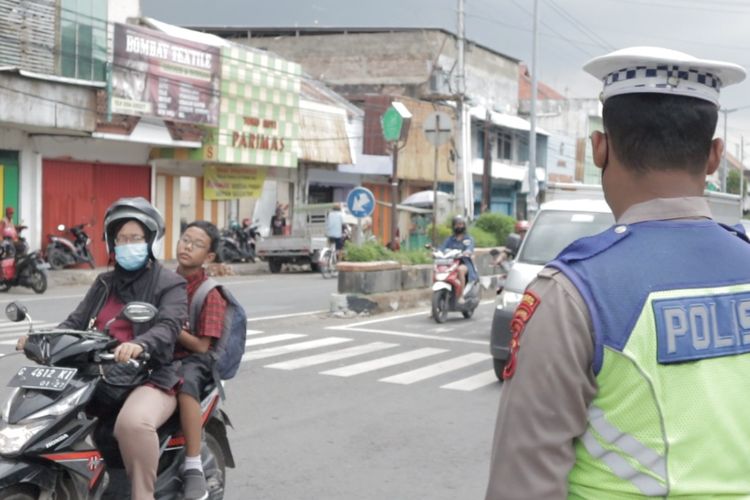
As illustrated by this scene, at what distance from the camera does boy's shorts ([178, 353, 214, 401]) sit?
4.93 metres

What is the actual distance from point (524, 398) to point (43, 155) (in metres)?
25.8

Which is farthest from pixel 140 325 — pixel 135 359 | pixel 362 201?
pixel 362 201

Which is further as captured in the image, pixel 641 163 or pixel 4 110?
pixel 4 110

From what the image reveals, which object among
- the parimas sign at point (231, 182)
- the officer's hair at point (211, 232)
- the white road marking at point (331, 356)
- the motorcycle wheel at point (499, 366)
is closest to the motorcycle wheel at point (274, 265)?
the parimas sign at point (231, 182)

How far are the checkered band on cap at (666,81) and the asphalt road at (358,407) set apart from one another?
462cm


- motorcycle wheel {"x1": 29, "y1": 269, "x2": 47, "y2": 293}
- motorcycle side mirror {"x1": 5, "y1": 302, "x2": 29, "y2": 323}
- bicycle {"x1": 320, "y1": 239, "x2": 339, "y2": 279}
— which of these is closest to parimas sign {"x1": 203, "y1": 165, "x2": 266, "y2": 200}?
bicycle {"x1": 320, "y1": 239, "x2": 339, "y2": 279}

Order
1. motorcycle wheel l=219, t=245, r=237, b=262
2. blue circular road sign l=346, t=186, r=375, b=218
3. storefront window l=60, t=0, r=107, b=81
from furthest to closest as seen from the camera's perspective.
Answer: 1. motorcycle wheel l=219, t=245, r=237, b=262
2. storefront window l=60, t=0, r=107, b=81
3. blue circular road sign l=346, t=186, r=375, b=218

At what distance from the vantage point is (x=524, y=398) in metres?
1.83

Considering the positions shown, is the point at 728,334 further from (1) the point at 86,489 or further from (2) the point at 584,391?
(1) the point at 86,489

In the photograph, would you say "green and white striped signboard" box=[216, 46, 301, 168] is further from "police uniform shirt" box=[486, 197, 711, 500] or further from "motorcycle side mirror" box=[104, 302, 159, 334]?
"police uniform shirt" box=[486, 197, 711, 500]

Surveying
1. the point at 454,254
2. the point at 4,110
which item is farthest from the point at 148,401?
the point at 4,110

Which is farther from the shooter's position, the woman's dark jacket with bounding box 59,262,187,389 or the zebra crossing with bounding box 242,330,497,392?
the zebra crossing with bounding box 242,330,497,392

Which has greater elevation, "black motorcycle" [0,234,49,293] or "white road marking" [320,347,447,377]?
"black motorcycle" [0,234,49,293]

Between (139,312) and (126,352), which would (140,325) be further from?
(139,312)
